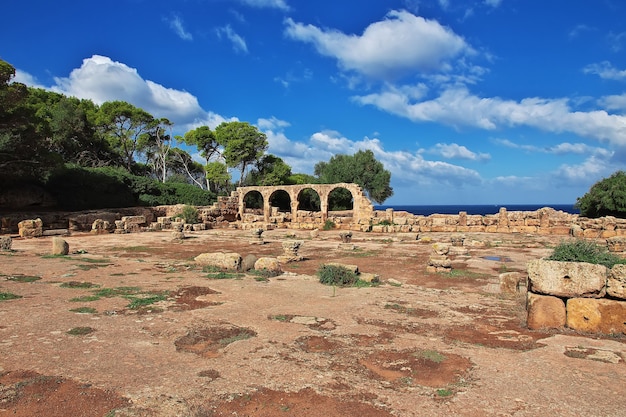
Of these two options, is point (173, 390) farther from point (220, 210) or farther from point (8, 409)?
point (220, 210)

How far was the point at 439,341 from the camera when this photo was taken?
5.63 metres

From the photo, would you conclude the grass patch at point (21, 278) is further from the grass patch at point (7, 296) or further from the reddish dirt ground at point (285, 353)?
the grass patch at point (7, 296)

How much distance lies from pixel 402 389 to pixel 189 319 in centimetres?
380

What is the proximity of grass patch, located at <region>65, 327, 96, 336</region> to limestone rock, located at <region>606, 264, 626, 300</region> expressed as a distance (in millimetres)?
7686

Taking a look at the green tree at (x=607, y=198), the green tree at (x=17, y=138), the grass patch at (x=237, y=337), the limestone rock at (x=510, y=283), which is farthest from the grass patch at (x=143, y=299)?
the green tree at (x=607, y=198)

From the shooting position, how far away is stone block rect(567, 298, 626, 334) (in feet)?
19.2

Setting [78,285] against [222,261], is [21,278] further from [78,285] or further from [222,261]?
[222,261]

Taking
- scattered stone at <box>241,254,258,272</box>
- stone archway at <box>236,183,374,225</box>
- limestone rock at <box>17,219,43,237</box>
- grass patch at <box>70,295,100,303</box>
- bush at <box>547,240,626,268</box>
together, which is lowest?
grass patch at <box>70,295,100,303</box>

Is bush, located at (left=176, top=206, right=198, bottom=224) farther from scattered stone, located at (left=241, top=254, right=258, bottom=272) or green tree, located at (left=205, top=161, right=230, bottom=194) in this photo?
scattered stone, located at (left=241, top=254, right=258, bottom=272)

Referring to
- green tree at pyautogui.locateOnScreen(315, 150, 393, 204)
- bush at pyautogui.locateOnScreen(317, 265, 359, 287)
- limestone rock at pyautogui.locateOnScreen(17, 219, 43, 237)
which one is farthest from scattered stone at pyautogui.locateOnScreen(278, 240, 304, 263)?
green tree at pyautogui.locateOnScreen(315, 150, 393, 204)

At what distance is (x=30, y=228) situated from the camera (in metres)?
21.2

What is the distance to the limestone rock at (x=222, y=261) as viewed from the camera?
11.5 metres

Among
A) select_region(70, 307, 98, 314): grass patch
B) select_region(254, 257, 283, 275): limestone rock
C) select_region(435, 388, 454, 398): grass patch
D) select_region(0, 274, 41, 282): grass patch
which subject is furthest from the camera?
select_region(254, 257, 283, 275): limestone rock

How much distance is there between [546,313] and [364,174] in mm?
39708
